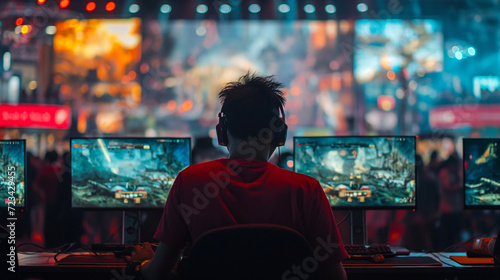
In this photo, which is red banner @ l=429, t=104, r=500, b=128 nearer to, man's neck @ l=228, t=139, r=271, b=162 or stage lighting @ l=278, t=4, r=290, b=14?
stage lighting @ l=278, t=4, r=290, b=14

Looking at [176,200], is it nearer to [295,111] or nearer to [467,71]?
[467,71]

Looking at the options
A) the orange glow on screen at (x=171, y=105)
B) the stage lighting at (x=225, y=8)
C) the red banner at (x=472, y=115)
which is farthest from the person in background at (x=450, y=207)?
the orange glow on screen at (x=171, y=105)

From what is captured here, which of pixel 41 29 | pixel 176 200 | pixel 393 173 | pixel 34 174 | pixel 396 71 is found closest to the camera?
pixel 176 200

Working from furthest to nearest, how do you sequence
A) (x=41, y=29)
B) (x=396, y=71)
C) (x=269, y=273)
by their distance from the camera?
(x=396, y=71) → (x=41, y=29) → (x=269, y=273)

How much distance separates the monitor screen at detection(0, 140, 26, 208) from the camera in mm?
2301

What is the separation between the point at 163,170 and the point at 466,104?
10.7 metres

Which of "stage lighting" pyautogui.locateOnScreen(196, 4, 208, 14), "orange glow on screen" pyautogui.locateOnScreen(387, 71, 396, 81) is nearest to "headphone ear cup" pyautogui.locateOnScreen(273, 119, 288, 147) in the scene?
"stage lighting" pyautogui.locateOnScreen(196, 4, 208, 14)

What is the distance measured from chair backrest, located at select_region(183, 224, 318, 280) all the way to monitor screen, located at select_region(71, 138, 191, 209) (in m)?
1.18

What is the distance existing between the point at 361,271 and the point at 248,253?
0.95 metres

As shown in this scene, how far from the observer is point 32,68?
40.6 feet

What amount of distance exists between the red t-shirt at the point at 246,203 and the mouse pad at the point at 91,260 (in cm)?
79

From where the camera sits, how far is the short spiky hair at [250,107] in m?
1.35

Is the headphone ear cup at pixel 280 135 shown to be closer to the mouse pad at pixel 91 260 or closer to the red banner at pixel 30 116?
the mouse pad at pixel 91 260

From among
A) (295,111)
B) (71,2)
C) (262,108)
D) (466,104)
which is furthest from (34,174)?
(295,111)
